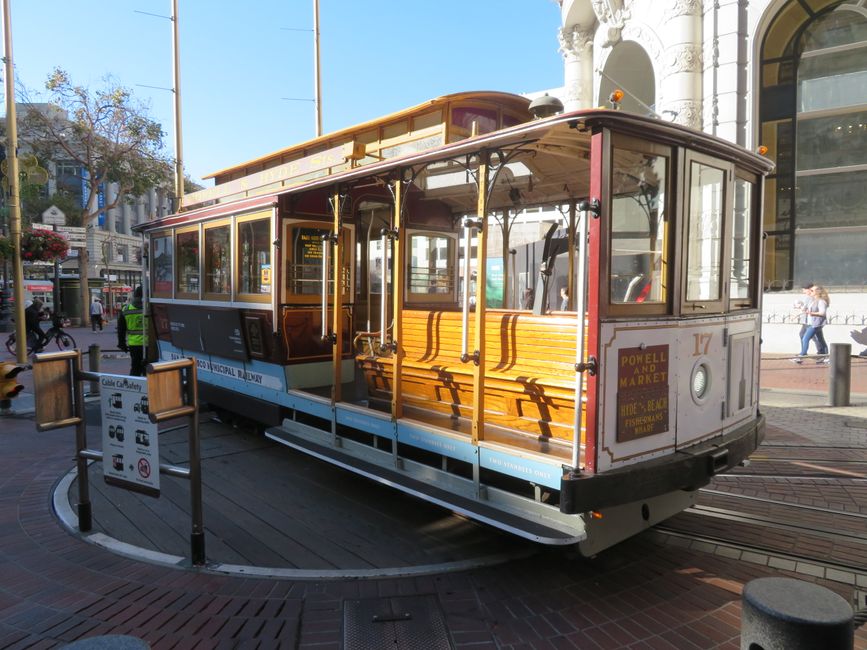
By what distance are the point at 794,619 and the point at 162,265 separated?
27.9 ft

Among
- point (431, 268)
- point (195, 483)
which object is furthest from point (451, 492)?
point (431, 268)

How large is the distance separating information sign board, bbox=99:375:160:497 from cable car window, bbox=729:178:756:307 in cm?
427

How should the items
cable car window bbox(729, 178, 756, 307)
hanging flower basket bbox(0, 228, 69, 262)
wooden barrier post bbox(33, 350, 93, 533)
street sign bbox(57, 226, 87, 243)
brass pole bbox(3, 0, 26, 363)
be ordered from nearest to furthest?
wooden barrier post bbox(33, 350, 93, 533), cable car window bbox(729, 178, 756, 307), brass pole bbox(3, 0, 26, 363), hanging flower basket bbox(0, 228, 69, 262), street sign bbox(57, 226, 87, 243)

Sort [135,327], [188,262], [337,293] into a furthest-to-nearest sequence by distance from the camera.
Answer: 1. [135,327]
2. [188,262]
3. [337,293]

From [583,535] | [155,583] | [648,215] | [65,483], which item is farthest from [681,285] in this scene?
[65,483]

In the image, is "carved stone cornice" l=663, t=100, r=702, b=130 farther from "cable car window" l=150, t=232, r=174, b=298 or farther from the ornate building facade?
"cable car window" l=150, t=232, r=174, b=298

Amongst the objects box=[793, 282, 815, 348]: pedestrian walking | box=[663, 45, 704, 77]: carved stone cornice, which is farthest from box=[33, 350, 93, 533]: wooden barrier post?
box=[663, 45, 704, 77]: carved stone cornice

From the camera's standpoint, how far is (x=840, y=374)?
29.5 feet

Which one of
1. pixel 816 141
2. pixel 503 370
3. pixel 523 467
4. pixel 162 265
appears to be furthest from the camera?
pixel 816 141

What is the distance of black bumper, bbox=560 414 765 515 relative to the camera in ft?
11.2

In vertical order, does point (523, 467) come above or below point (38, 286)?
below

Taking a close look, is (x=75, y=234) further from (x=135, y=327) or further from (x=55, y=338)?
(x=135, y=327)

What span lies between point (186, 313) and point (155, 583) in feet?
15.6

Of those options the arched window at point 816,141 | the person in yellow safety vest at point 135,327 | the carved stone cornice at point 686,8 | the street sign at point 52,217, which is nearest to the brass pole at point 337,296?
the person in yellow safety vest at point 135,327
